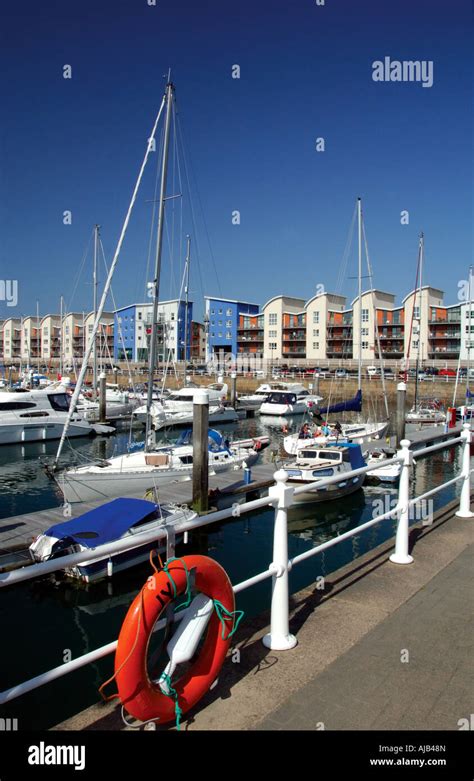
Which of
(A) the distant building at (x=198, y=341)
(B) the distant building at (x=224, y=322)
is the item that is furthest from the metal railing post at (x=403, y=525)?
(A) the distant building at (x=198, y=341)

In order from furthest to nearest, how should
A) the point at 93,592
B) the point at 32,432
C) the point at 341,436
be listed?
1. the point at 32,432
2. the point at 341,436
3. the point at 93,592

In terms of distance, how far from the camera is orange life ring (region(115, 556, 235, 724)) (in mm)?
3086

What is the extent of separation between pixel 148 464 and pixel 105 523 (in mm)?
7253

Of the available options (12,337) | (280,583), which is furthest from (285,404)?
(12,337)

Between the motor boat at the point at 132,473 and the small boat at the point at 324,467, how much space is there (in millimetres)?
3522

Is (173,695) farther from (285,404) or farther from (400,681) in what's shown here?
(285,404)

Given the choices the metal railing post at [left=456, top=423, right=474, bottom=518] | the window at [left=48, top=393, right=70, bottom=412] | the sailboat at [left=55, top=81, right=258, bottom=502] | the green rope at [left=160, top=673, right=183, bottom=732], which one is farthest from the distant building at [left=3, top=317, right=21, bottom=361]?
the green rope at [left=160, top=673, right=183, bottom=732]

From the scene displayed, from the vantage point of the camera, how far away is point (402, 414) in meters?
27.8

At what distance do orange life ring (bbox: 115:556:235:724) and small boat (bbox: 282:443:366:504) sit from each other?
14.5m

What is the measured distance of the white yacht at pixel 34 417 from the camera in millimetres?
32781

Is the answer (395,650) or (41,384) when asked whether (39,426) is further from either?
(395,650)

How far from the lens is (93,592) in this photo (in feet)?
38.6
